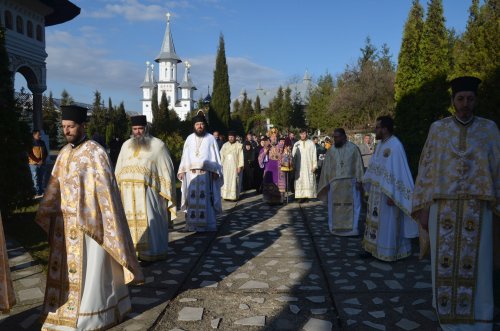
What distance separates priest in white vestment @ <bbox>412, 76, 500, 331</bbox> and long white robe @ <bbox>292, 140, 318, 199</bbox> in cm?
864

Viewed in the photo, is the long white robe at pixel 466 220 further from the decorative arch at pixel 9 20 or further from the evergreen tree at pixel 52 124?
the evergreen tree at pixel 52 124

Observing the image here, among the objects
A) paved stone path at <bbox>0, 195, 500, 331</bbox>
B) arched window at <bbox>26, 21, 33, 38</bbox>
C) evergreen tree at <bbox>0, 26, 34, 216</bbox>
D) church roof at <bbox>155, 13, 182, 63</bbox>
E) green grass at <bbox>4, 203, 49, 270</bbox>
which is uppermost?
church roof at <bbox>155, 13, 182, 63</bbox>

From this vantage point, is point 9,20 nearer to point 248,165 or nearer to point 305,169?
point 248,165

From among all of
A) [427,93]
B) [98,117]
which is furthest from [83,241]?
[98,117]

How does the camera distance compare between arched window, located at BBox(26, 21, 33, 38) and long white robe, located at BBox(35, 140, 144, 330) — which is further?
arched window, located at BBox(26, 21, 33, 38)

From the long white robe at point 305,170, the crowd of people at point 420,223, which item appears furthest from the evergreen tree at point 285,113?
the crowd of people at point 420,223

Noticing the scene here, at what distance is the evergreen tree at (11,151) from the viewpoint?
27.2 ft

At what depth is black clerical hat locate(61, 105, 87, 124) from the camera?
4031mm

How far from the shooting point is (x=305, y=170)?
1290cm

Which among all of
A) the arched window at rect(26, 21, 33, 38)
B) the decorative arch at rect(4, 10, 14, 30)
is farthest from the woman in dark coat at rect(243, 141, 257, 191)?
the arched window at rect(26, 21, 33, 38)

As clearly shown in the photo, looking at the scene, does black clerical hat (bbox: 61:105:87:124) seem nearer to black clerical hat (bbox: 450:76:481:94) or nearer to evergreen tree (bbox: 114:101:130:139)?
black clerical hat (bbox: 450:76:481:94)

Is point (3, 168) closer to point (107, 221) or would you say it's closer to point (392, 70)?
point (107, 221)

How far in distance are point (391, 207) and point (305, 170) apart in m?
6.42

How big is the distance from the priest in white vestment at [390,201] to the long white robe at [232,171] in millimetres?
6975
